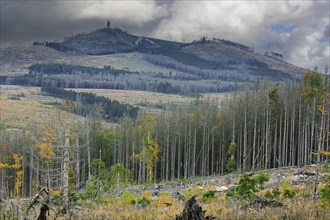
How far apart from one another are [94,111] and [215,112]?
21.5 meters

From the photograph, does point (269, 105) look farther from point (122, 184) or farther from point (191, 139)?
point (122, 184)

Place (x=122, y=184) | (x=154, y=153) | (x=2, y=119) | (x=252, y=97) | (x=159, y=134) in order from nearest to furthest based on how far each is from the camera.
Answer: (x=122, y=184)
(x=154, y=153)
(x=252, y=97)
(x=159, y=134)
(x=2, y=119)

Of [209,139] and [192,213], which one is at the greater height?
[192,213]

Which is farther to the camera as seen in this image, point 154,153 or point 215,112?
point 215,112

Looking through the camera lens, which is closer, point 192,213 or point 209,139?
point 192,213

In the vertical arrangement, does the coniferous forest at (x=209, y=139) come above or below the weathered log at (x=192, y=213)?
below

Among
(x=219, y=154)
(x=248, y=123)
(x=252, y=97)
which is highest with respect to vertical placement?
(x=252, y=97)

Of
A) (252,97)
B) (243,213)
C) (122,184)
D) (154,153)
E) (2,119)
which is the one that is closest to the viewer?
(243,213)

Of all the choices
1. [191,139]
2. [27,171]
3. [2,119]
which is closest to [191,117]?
[191,139]

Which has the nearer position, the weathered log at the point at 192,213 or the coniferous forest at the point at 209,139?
the weathered log at the point at 192,213

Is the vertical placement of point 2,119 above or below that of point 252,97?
below

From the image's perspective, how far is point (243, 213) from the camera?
984 centimetres

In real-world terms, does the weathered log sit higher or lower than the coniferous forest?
higher

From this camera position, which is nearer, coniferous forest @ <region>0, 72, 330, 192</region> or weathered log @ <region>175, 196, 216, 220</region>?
weathered log @ <region>175, 196, 216, 220</region>
